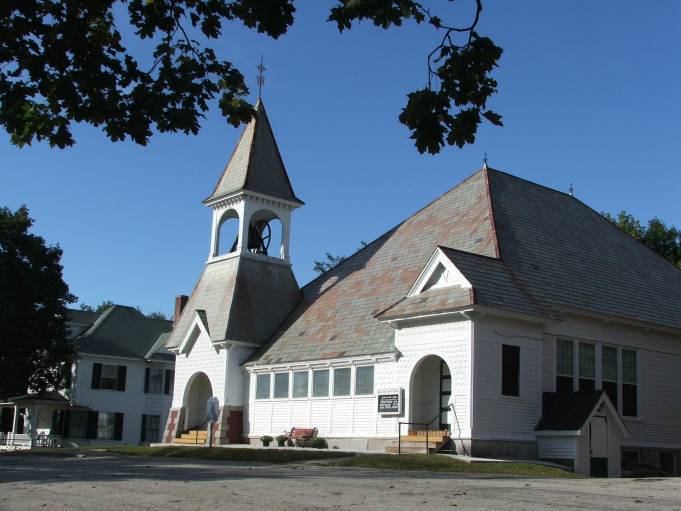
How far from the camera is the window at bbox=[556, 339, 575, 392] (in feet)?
98.3

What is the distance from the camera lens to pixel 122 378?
53.6 m

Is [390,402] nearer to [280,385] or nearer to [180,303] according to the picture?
[280,385]

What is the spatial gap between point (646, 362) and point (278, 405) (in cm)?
1430

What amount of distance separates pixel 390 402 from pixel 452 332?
144 inches

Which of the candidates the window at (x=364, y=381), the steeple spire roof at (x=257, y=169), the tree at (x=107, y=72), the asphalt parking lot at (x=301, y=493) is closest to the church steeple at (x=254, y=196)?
the steeple spire roof at (x=257, y=169)

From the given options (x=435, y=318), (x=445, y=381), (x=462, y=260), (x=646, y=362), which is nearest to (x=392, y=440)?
(x=445, y=381)

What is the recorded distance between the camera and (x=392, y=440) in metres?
29.9

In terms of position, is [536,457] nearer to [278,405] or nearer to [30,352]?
[278,405]

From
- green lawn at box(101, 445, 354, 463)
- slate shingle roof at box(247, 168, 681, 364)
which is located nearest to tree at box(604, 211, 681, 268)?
slate shingle roof at box(247, 168, 681, 364)

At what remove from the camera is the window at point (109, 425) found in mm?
52000

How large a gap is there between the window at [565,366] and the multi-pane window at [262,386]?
485 inches

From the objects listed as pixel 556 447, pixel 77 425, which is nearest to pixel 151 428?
pixel 77 425

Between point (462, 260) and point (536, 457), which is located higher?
point (462, 260)

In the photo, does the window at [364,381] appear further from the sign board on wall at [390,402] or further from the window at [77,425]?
the window at [77,425]
